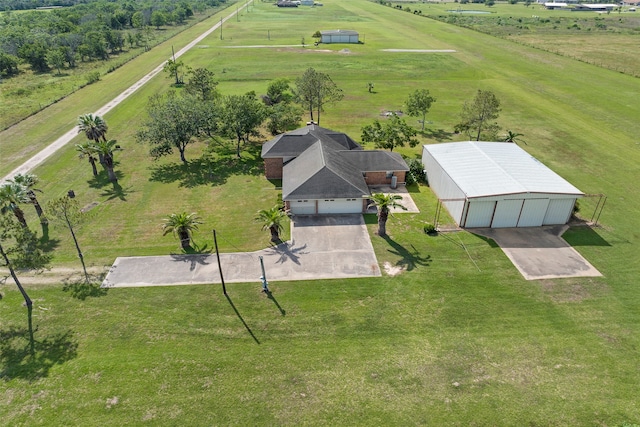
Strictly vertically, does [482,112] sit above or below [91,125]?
below

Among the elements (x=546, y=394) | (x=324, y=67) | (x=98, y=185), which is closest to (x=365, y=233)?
(x=546, y=394)

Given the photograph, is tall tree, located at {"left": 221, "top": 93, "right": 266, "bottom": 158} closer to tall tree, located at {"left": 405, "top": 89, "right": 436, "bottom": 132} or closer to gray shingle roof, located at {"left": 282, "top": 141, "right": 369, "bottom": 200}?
gray shingle roof, located at {"left": 282, "top": 141, "right": 369, "bottom": 200}

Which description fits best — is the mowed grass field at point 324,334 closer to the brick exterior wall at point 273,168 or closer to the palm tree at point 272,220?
the brick exterior wall at point 273,168

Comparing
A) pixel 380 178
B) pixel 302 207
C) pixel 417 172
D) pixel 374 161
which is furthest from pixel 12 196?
pixel 417 172

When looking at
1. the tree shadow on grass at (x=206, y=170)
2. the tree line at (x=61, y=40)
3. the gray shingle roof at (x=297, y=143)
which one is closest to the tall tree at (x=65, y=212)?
the tree shadow on grass at (x=206, y=170)

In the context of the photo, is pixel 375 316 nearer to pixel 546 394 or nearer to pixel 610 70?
pixel 546 394

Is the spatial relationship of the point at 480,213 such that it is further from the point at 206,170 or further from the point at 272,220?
the point at 206,170
